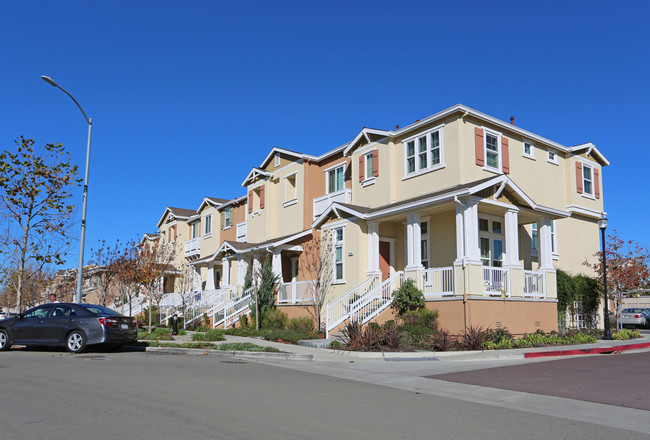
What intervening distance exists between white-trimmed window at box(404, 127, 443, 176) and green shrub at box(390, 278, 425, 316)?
15.9 feet

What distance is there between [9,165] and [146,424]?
688 inches

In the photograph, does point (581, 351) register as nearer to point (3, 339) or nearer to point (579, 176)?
point (579, 176)

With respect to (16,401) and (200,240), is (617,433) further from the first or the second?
(200,240)

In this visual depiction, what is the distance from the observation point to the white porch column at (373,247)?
22.0 metres

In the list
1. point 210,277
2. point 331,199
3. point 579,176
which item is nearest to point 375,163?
point 331,199

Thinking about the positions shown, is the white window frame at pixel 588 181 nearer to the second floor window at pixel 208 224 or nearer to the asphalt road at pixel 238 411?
the asphalt road at pixel 238 411

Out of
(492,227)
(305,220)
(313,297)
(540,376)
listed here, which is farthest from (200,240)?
(540,376)

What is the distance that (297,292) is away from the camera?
25.4 meters

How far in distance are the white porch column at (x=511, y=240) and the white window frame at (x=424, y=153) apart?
3.09 meters

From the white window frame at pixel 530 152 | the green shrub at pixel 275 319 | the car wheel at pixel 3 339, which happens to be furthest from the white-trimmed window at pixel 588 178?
the car wheel at pixel 3 339

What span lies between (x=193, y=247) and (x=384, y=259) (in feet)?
73.1

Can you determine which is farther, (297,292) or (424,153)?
(297,292)

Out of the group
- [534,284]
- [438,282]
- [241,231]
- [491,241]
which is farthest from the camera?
[241,231]

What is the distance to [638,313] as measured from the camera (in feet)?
112
